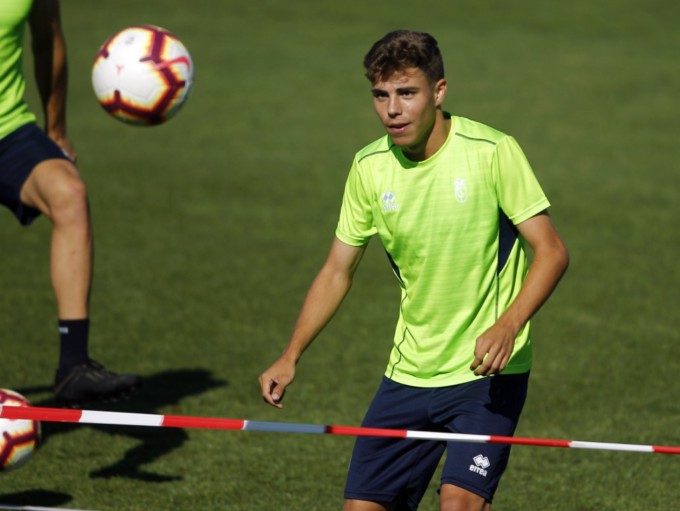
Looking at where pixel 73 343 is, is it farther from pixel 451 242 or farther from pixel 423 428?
pixel 451 242

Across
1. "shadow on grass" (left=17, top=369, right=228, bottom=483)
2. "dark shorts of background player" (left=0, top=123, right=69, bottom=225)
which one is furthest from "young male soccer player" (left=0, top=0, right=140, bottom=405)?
"shadow on grass" (left=17, top=369, right=228, bottom=483)

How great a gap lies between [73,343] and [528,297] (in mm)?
2842

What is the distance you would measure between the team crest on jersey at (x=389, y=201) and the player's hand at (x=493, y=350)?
0.73 m

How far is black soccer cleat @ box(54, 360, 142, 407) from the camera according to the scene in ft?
20.0

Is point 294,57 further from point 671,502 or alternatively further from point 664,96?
point 671,502

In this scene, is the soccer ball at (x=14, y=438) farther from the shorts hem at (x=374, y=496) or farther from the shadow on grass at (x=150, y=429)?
the shorts hem at (x=374, y=496)

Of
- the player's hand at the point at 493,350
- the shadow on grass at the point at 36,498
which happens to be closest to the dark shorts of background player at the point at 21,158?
the shadow on grass at the point at 36,498

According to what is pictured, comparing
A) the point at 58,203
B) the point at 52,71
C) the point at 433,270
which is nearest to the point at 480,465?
the point at 433,270

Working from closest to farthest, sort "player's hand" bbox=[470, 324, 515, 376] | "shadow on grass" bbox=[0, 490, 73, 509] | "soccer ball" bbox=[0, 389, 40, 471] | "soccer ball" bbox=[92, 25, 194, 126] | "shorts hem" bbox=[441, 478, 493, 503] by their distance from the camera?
"player's hand" bbox=[470, 324, 515, 376] → "shorts hem" bbox=[441, 478, 493, 503] → "soccer ball" bbox=[0, 389, 40, 471] → "shadow on grass" bbox=[0, 490, 73, 509] → "soccer ball" bbox=[92, 25, 194, 126]

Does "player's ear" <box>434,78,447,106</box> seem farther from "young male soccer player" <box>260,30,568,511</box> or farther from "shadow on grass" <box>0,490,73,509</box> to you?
"shadow on grass" <box>0,490,73,509</box>

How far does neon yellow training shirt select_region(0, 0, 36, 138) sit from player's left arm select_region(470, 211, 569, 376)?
3226mm

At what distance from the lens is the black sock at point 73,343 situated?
6.23m

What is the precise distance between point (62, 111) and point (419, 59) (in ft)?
10.2

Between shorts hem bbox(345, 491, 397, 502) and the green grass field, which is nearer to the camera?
shorts hem bbox(345, 491, 397, 502)
